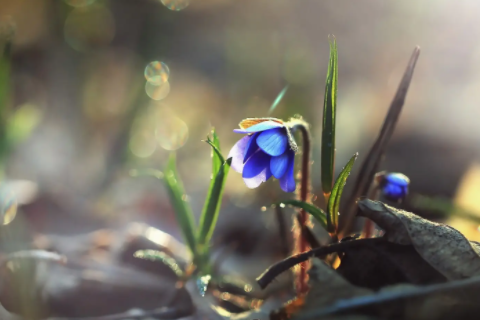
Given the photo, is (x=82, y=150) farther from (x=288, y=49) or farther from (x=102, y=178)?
(x=288, y=49)

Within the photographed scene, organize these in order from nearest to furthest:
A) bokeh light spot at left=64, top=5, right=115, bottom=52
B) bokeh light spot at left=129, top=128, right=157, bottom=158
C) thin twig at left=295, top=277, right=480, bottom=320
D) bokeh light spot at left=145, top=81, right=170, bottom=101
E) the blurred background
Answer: thin twig at left=295, top=277, right=480, bottom=320
the blurred background
bokeh light spot at left=129, top=128, right=157, bottom=158
bokeh light spot at left=145, top=81, right=170, bottom=101
bokeh light spot at left=64, top=5, right=115, bottom=52

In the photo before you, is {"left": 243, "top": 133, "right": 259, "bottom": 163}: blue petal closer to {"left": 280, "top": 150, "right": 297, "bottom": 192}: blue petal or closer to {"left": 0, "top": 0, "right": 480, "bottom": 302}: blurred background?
{"left": 280, "top": 150, "right": 297, "bottom": 192}: blue petal

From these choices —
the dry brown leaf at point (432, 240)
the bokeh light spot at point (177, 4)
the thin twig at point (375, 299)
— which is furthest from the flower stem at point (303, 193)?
the bokeh light spot at point (177, 4)

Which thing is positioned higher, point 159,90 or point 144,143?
point 159,90

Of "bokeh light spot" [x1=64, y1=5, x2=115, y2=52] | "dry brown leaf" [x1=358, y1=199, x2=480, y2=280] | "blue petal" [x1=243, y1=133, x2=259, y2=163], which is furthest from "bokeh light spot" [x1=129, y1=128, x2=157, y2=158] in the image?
"dry brown leaf" [x1=358, y1=199, x2=480, y2=280]

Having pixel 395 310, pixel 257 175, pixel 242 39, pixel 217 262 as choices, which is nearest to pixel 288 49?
pixel 242 39

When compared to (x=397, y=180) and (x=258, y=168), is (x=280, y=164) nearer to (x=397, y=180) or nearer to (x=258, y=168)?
(x=258, y=168)

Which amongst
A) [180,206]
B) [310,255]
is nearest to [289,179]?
[310,255]
